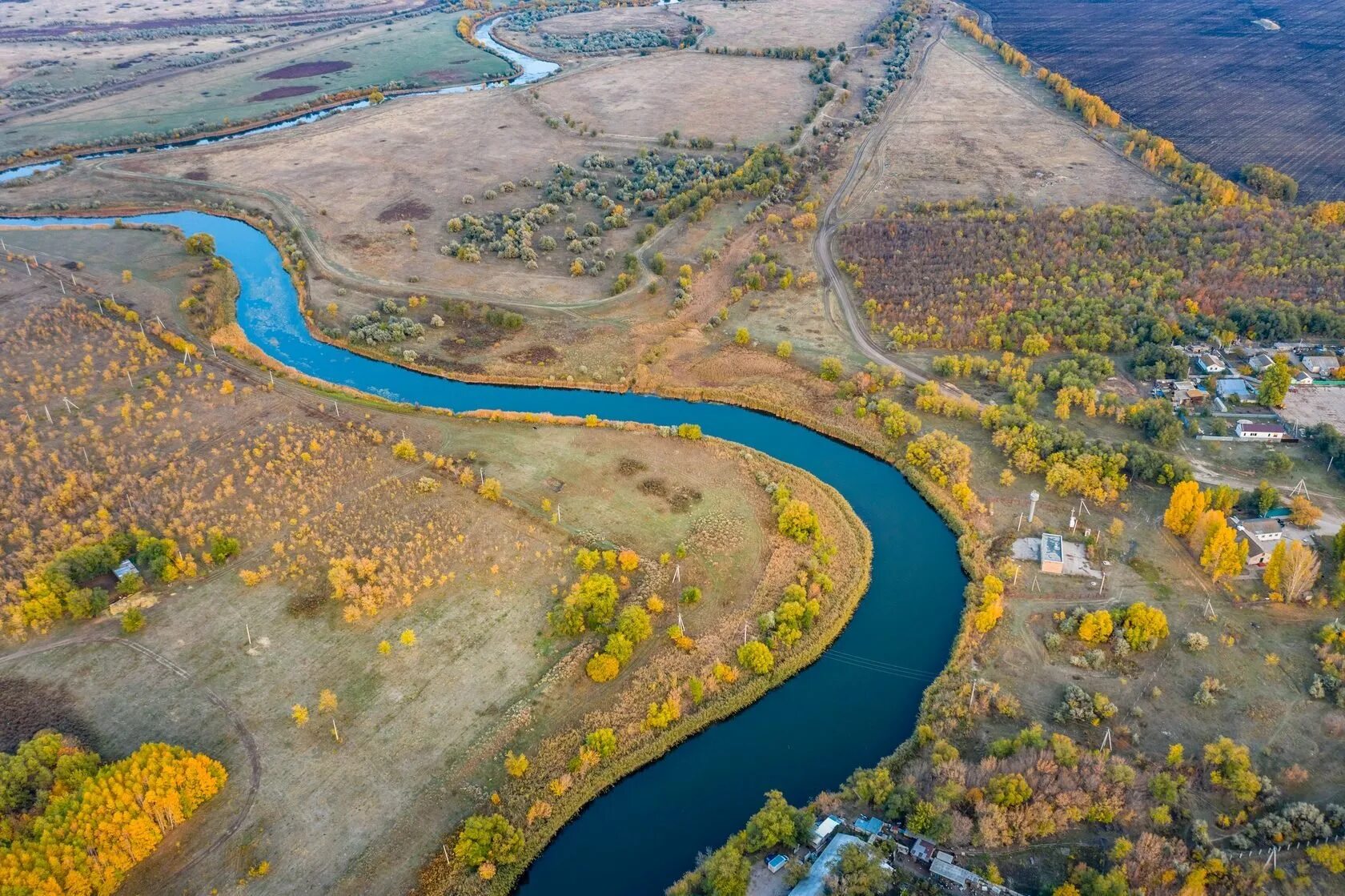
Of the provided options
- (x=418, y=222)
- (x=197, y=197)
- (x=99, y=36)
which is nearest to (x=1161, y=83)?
(x=418, y=222)

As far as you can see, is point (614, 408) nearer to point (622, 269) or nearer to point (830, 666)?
point (622, 269)

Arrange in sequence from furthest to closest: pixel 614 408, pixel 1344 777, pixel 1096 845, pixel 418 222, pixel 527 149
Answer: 1. pixel 527 149
2. pixel 418 222
3. pixel 614 408
4. pixel 1344 777
5. pixel 1096 845

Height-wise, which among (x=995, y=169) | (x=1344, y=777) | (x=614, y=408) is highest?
(x=995, y=169)

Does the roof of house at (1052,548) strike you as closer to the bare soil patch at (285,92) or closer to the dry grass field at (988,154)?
the dry grass field at (988,154)

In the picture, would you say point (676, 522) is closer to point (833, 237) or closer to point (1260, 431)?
point (1260, 431)

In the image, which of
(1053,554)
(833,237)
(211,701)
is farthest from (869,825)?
(833,237)

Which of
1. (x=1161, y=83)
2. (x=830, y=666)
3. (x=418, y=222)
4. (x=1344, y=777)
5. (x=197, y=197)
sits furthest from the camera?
(x=1161, y=83)

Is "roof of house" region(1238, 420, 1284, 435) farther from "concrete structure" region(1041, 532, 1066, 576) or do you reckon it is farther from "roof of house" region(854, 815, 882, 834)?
"roof of house" region(854, 815, 882, 834)
